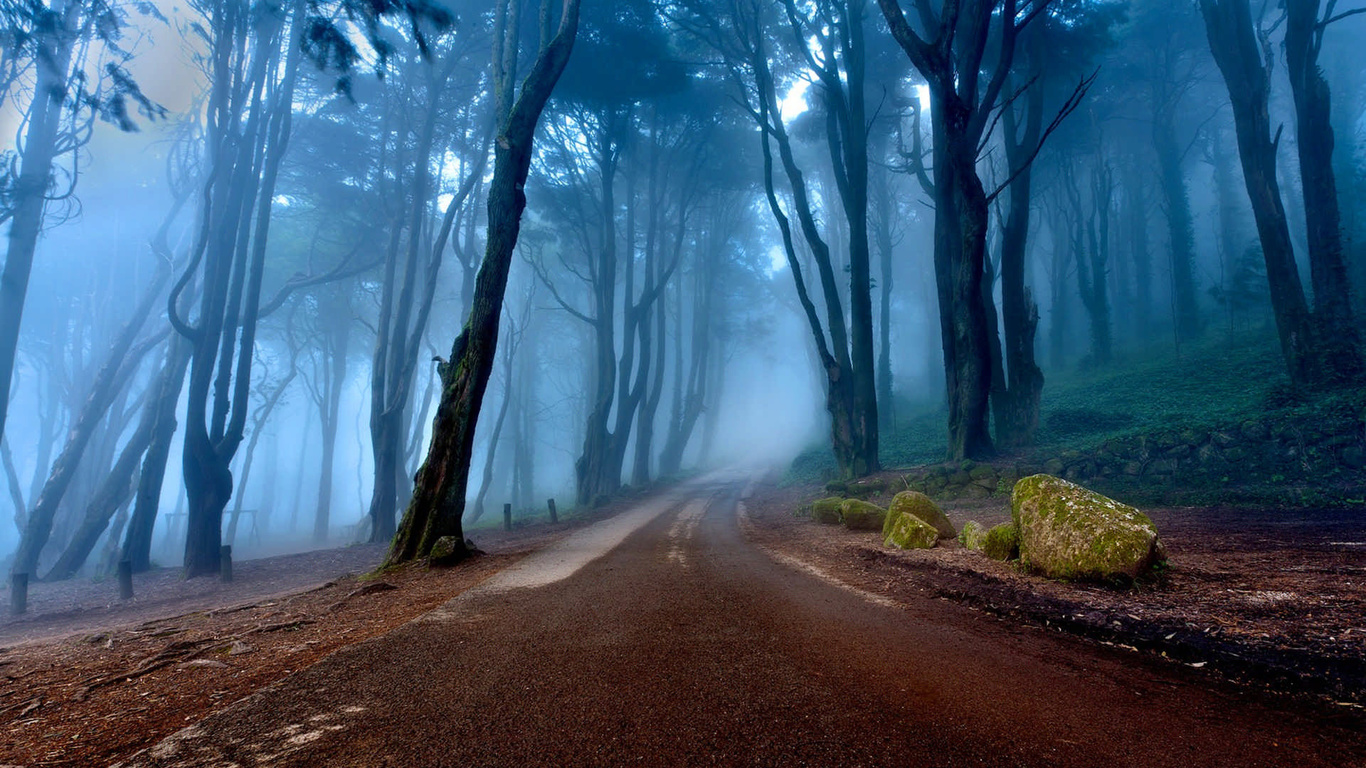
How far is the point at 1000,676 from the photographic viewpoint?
271 cm

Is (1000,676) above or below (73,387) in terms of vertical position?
below

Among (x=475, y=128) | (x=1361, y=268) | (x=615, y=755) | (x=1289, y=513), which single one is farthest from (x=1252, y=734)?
(x=1361, y=268)

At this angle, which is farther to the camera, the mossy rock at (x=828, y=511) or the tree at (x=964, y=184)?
the tree at (x=964, y=184)

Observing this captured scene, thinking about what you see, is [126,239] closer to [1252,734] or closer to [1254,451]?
[1252,734]

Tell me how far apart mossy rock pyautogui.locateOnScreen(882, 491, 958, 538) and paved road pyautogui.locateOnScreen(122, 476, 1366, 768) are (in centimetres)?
314

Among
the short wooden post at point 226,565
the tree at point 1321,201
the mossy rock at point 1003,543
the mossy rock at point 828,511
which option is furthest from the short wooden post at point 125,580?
the tree at point 1321,201

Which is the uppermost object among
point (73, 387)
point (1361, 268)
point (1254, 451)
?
point (1361, 268)

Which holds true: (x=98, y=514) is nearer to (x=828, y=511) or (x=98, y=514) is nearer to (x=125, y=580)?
(x=125, y=580)

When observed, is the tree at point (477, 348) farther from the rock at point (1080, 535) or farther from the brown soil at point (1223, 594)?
the rock at point (1080, 535)

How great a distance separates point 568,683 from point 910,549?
15.6 ft

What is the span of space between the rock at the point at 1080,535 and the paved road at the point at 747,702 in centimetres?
107

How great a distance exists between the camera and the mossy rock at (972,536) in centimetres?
578

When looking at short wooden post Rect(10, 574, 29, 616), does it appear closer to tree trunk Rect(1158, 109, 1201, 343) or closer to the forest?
the forest

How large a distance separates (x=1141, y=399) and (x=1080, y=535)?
13.8m
